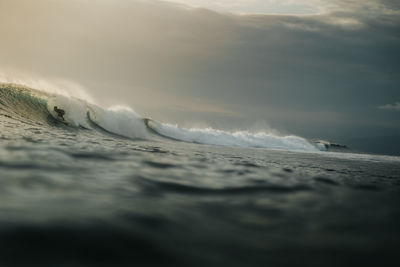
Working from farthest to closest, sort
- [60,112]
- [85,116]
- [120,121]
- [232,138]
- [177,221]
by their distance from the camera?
[232,138] → [120,121] → [85,116] → [60,112] → [177,221]

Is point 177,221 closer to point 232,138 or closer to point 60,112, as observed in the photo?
point 60,112

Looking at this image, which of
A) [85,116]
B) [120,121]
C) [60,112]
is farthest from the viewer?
[120,121]

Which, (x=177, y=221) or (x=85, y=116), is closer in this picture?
(x=177, y=221)

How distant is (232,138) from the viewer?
2677cm

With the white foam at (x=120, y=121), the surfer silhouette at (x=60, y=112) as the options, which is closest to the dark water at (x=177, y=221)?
the surfer silhouette at (x=60, y=112)

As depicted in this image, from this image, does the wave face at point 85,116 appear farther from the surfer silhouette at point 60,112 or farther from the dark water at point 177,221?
the dark water at point 177,221

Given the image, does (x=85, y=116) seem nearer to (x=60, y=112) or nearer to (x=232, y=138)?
(x=60, y=112)

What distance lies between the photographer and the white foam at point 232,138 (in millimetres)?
21875

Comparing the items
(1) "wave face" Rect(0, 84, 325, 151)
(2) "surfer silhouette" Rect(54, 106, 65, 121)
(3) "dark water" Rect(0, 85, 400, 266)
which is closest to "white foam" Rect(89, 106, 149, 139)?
(1) "wave face" Rect(0, 84, 325, 151)

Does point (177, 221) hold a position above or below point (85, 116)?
below

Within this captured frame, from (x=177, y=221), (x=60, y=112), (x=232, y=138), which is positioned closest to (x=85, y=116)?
(x=60, y=112)

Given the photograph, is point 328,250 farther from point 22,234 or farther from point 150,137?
point 150,137

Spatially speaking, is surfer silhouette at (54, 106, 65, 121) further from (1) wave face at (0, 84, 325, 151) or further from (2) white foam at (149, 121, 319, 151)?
(2) white foam at (149, 121, 319, 151)

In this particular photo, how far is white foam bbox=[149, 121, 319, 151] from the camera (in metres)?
21.9
